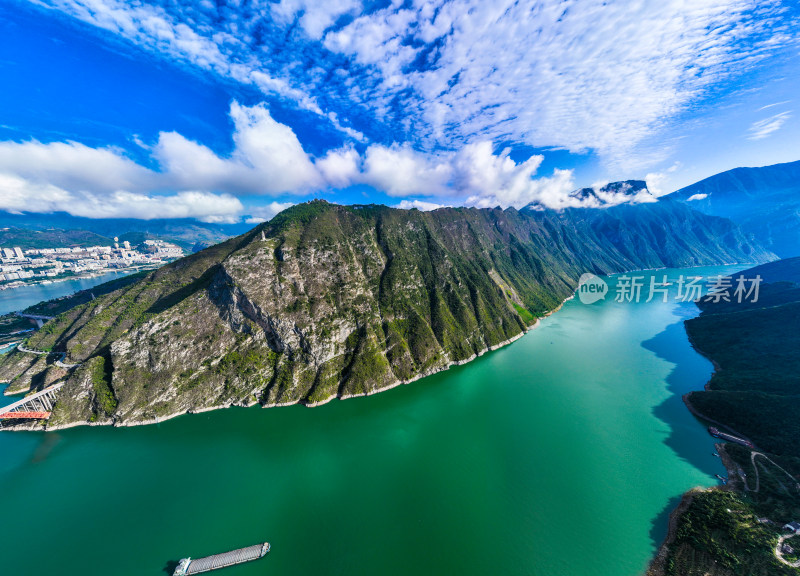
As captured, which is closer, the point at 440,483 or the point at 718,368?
the point at 440,483

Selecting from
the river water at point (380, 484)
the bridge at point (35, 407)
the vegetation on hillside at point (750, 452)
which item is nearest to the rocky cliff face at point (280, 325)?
the bridge at point (35, 407)

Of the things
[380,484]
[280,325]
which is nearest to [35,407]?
[280,325]

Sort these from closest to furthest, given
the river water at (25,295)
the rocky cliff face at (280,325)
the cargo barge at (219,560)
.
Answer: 1. the cargo barge at (219,560)
2. the rocky cliff face at (280,325)
3. the river water at (25,295)

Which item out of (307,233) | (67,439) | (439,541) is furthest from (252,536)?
(307,233)

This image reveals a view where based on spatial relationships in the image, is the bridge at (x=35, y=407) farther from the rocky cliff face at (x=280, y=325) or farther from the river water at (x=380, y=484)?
the river water at (x=380, y=484)

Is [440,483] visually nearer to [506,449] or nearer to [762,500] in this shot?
[506,449]
